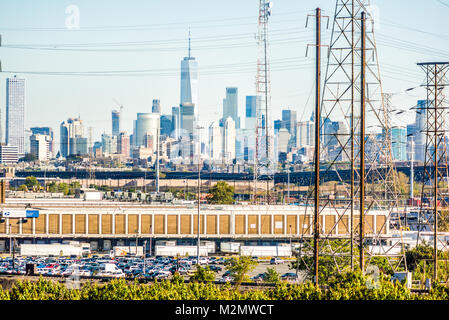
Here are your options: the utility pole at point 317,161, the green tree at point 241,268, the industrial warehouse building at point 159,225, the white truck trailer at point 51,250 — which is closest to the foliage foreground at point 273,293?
the utility pole at point 317,161

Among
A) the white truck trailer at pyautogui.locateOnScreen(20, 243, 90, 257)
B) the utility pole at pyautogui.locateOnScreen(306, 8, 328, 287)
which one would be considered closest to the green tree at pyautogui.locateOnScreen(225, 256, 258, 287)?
the utility pole at pyautogui.locateOnScreen(306, 8, 328, 287)

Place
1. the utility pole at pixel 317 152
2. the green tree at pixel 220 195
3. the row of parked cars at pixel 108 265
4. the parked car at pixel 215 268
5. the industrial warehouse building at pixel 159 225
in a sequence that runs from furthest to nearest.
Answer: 1. the green tree at pixel 220 195
2. the industrial warehouse building at pixel 159 225
3. the parked car at pixel 215 268
4. the row of parked cars at pixel 108 265
5. the utility pole at pixel 317 152

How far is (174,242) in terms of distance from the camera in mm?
39844

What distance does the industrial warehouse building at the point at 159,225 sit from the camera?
1570 inches

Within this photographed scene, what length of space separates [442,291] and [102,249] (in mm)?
28926

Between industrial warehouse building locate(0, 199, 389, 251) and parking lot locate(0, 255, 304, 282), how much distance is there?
10.7 feet

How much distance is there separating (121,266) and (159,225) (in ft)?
30.3

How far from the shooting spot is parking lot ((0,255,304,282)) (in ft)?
94.6

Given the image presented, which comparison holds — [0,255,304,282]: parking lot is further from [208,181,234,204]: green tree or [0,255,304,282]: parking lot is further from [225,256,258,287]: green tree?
[208,181,234,204]: green tree

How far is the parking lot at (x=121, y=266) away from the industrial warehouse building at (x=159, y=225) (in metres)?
3.26

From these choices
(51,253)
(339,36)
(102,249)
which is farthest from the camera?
(102,249)

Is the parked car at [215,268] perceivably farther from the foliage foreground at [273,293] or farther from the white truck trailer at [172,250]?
the foliage foreground at [273,293]

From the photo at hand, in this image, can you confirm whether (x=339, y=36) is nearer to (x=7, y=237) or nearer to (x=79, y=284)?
(x=79, y=284)
